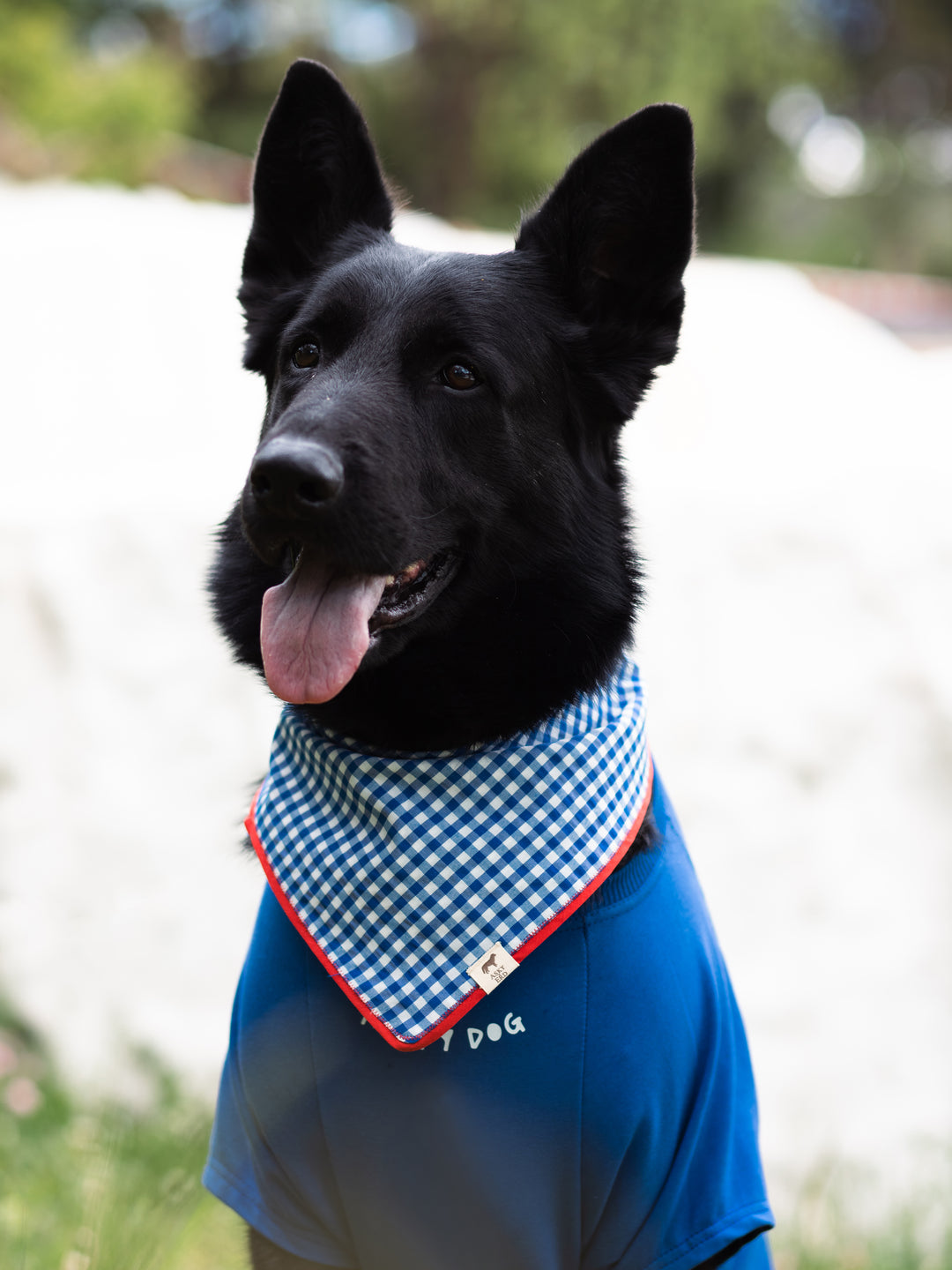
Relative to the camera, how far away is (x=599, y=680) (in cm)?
208

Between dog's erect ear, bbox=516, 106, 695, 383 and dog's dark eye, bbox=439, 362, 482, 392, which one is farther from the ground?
dog's erect ear, bbox=516, 106, 695, 383

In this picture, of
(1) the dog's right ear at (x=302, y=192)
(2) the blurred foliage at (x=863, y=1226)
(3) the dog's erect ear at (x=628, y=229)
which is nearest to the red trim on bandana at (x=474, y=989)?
(3) the dog's erect ear at (x=628, y=229)

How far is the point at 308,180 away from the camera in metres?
2.32

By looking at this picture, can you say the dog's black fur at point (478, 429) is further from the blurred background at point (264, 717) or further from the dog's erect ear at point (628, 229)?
the blurred background at point (264, 717)

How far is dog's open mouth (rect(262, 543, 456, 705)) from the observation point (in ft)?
5.93

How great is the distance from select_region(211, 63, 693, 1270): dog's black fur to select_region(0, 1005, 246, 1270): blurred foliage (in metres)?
0.27

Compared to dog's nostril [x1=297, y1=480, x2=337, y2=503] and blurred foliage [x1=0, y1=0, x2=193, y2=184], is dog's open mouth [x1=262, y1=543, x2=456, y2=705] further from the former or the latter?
blurred foliage [x1=0, y1=0, x2=193, y2=184]

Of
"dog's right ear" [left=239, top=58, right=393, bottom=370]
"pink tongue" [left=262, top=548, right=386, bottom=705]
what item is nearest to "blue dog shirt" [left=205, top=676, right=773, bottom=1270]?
"pink tongue" [left=262, top=548, right=386, bottom=705]

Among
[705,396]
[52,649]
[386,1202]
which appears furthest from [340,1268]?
[705,396]

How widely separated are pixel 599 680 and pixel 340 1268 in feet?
3.37

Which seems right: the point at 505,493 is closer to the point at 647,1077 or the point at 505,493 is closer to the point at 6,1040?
the point at 647,1077

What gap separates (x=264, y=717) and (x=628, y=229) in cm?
218

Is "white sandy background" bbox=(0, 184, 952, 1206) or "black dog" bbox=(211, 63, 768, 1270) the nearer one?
"black dog" bbox=(211, 63, 768, 1270)

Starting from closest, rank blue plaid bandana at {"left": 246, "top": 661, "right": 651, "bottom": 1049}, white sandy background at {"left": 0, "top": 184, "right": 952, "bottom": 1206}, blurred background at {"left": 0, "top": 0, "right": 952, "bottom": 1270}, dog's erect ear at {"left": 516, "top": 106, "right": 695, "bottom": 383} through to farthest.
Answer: blue plaid bandana at {"left": 246, "top": 661, "right": 651, "bottom": 1049} → dog's erect ear at {"left": 516, "top": 106, "right": 695, "bottom": 383} → blurred background at {"left": 0, "top": 0, "right": 952, "bottom": 1270} → white sandy background at {"left": 0, "top": 184, "right": 952, "bottom": 1206}
